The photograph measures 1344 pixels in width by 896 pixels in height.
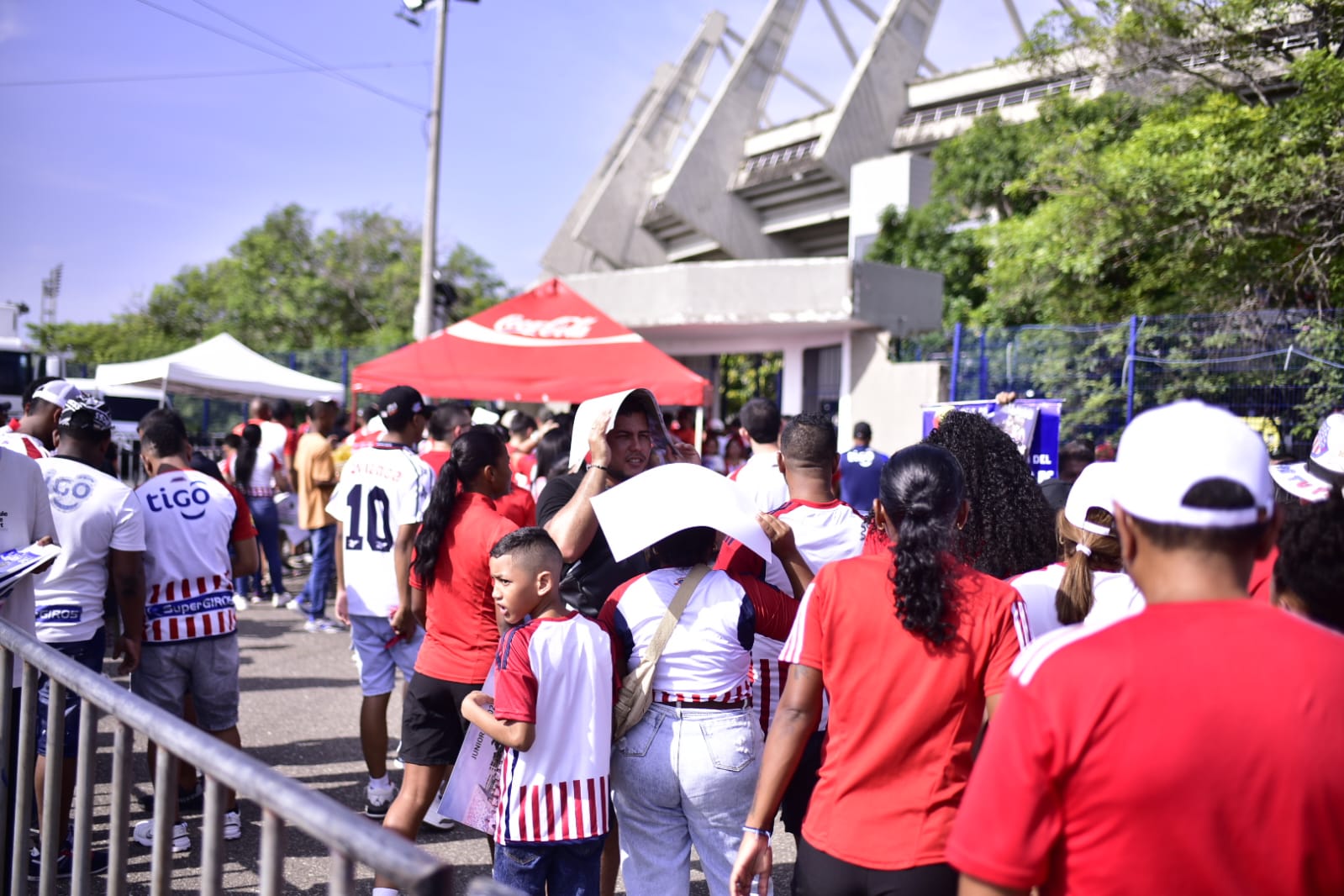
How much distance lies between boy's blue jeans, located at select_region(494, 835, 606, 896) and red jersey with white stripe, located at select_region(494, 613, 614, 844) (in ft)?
0.21

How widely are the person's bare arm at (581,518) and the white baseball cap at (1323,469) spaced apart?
2.38m

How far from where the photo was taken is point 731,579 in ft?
9.87

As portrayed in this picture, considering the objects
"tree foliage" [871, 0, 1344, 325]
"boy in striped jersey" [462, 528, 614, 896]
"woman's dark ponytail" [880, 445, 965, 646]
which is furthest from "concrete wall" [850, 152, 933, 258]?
"woman's dark ponytail" [880, 445, 965, 646]

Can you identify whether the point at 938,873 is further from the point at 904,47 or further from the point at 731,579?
the point at 904,47

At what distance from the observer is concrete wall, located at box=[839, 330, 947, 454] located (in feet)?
45.0

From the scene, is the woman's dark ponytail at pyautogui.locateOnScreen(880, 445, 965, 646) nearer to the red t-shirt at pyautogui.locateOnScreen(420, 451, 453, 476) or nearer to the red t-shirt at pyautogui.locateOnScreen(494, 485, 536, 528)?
the red t-shirt at pyautogui.locateOnScreen(494, 485, 536, 528)

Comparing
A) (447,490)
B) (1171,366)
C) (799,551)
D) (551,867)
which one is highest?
(1171,366)

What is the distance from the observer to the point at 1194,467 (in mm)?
1501

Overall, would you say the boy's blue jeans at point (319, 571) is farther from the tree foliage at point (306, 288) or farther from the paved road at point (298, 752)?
the tree foliage at point (306, 288)

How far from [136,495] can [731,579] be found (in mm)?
3039

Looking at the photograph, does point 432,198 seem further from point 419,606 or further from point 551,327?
point 419,606

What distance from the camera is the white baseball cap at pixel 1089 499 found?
2785 mm

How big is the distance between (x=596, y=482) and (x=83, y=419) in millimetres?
2475

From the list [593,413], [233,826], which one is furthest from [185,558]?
[593,413]
